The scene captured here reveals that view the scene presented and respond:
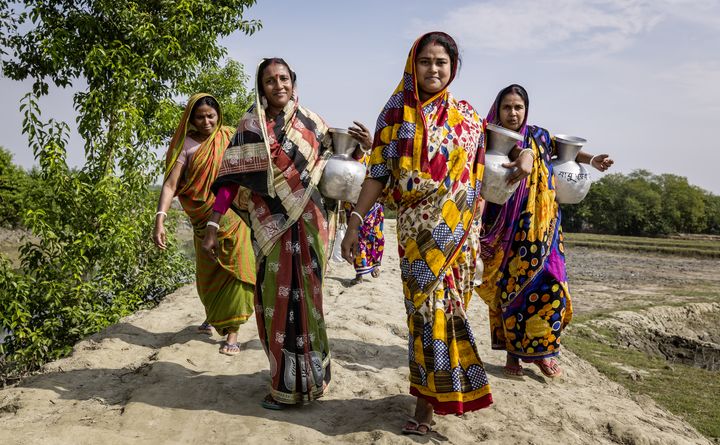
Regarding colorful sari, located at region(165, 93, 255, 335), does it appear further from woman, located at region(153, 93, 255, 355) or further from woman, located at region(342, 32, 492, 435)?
woman, located at region(342, 32, 492, 435)

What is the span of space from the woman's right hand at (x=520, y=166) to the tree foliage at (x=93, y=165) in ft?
16.3

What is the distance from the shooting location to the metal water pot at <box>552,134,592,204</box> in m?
4.25

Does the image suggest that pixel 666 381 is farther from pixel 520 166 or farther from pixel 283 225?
pixel 283 225

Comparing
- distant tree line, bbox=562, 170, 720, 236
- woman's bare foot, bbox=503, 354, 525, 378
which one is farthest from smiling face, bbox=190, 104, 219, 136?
distant tree line, bbox=562, 170, 720, 236

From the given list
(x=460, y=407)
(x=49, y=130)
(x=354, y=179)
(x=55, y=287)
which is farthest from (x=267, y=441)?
(x=49, y=130)

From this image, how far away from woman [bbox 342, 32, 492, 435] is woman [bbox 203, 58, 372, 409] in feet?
1.85

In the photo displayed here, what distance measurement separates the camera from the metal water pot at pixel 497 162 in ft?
10.9

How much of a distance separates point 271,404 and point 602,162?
2.93 m

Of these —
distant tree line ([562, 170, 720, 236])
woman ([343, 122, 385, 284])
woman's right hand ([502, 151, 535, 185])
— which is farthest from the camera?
distant tree line ([562, 170, 720, 236])

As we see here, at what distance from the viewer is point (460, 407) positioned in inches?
121

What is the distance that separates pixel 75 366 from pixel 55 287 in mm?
2286

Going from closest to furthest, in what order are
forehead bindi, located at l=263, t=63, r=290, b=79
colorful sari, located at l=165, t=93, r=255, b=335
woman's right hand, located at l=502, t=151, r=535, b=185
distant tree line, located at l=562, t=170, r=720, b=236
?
woman's right hand, located at l=502, t=151, r=535, b=185 → forehead bindi, located at l=263, t=63, r=290, b=79 → colorful sari, located at l=165, t=93, r=255, b=335 → distant tree line, located at l=562, t=170, r=720, b=236

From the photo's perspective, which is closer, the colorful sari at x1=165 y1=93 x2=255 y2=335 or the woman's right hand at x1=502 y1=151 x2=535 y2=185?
the woman's right hand at x1=502 y1=151 x2=535 y2=185

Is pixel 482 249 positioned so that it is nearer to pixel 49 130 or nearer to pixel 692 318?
pixel 49 130
